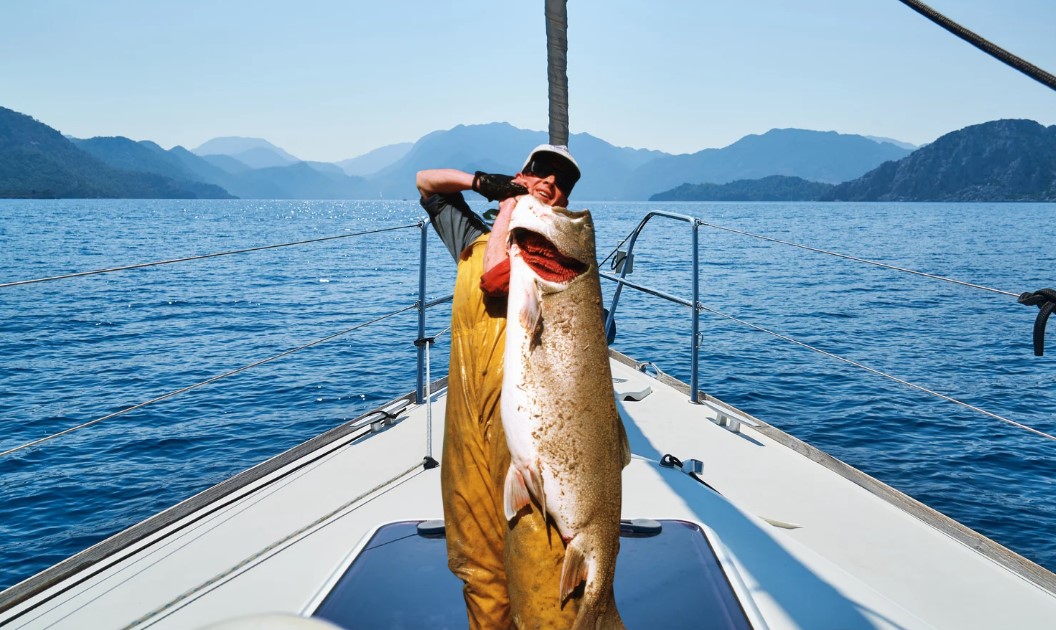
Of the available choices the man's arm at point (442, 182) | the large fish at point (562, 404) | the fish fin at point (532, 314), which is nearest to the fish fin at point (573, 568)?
the large fish at point (562, 404)

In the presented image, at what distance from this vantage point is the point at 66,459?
12086mm

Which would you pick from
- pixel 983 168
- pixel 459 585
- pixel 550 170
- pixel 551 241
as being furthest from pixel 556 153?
pixel 983 168

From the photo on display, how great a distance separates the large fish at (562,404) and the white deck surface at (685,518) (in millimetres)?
1388

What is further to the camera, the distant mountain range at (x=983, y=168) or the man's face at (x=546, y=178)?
the distant mountain range at (x=983, y=168)

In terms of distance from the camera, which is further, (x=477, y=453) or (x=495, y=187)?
(x=477, y=453)

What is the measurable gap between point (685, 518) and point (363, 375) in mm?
14886

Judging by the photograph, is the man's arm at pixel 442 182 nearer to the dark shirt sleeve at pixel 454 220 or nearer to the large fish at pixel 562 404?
the dark shirt sleeve at pixel 454 220

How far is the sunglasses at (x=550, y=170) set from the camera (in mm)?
2254

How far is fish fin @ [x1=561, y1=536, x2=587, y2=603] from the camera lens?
6.57ft

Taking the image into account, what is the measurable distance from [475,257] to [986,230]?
9022 cm

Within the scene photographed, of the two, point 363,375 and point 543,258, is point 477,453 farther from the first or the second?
point 363,375

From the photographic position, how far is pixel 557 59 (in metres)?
3.29

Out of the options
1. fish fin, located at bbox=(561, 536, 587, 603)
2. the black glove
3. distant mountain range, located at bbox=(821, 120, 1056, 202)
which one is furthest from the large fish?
distant mountain range, located at bbox=(821, 120, 1056, 202)

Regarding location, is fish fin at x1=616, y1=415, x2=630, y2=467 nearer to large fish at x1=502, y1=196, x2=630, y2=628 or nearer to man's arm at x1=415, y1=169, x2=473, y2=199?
large fish at x1=502, y1=196, x2=630, y2=628
